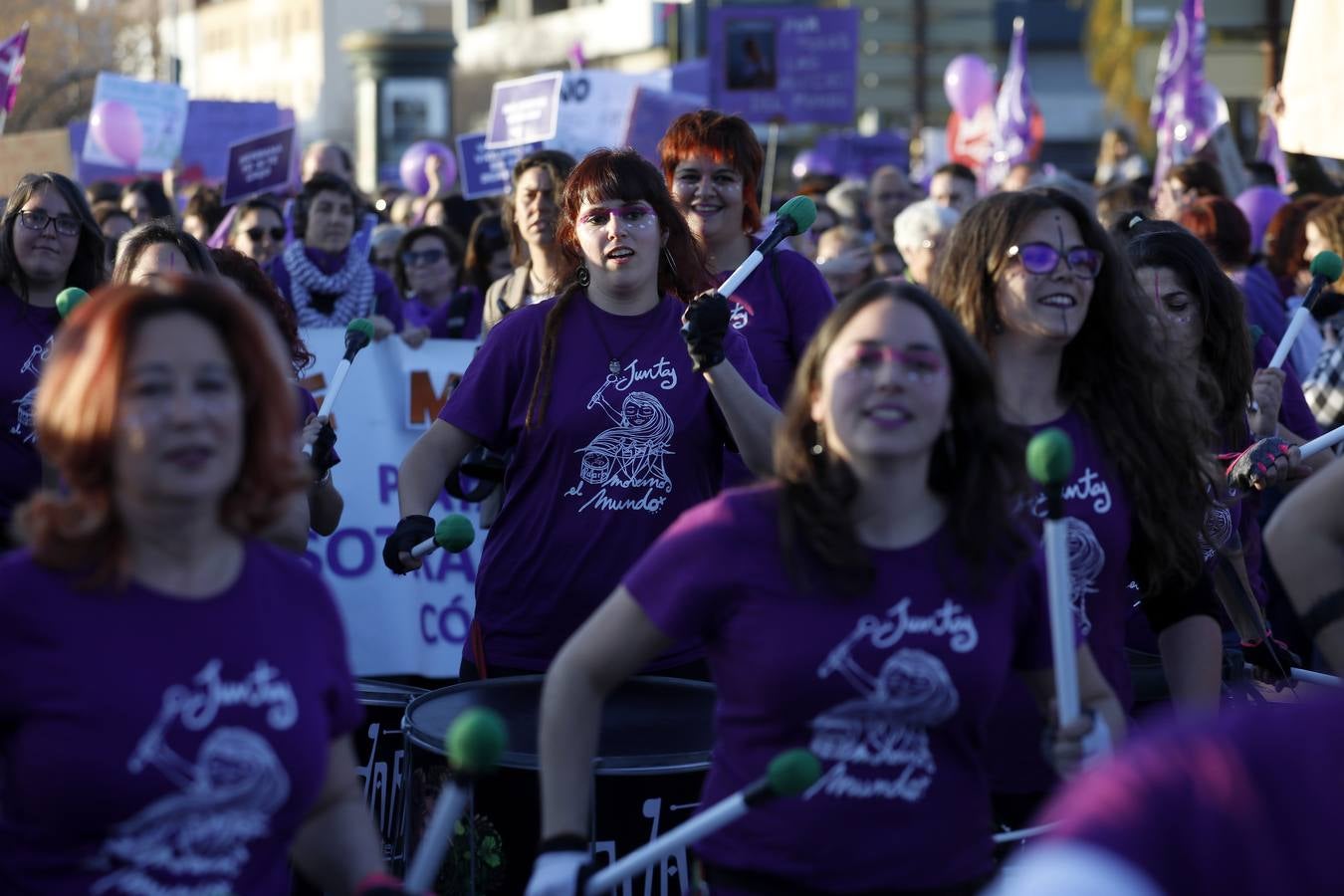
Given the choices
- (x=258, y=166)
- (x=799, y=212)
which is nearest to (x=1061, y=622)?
(x=799, y=212)

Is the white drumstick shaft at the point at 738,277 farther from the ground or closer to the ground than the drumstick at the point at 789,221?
closer to the ground

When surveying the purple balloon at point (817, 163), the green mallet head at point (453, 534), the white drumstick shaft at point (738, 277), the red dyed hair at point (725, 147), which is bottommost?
the green mallet head at point (453, 534)

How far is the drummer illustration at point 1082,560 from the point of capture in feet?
12.6

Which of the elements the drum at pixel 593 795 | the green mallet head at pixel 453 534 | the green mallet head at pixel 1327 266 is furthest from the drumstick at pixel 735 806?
the green mallet head at pixel 1327 266

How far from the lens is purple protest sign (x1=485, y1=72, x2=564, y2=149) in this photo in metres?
11.3

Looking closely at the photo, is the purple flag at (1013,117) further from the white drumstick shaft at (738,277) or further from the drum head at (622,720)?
the drum head at (622,720)

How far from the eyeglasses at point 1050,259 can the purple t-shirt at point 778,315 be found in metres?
1.18

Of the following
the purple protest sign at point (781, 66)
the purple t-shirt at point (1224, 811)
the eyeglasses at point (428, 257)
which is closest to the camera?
the purple t-shirt at point (1224, 811)

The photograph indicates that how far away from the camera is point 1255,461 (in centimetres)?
460

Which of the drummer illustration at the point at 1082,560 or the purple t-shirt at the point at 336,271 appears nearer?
the drummer illustration at the point at 1082,560

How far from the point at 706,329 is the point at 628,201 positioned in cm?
58

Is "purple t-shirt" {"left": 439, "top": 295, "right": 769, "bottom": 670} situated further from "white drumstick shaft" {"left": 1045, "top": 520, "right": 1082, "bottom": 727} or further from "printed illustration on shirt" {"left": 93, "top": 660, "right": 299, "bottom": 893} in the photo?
"printed illustration on shirt" {"left": 93, "top": 660, "right": 299, "bottom": 893}

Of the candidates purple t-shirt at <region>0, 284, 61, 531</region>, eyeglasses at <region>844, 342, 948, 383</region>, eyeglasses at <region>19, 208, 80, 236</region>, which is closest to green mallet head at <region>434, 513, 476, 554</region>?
eyeglasses at <region>844, 342, 948, 383</region>

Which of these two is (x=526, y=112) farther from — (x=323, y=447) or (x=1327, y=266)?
(x=323, y=447)
